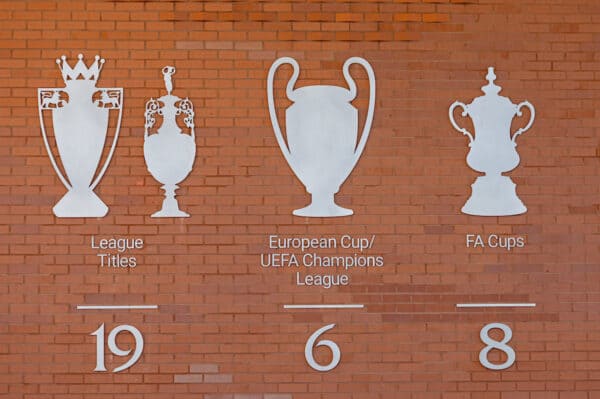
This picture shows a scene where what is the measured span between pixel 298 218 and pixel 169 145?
880mm

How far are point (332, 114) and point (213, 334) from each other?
1481 millimetres

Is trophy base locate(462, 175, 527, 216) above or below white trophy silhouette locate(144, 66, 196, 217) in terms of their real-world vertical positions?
below

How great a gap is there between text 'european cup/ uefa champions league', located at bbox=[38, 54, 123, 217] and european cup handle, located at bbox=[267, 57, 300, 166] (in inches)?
34.9

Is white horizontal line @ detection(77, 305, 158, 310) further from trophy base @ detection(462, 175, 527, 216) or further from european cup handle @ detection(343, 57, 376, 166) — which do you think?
trophy base @ detection(462, 175, 527, 216)

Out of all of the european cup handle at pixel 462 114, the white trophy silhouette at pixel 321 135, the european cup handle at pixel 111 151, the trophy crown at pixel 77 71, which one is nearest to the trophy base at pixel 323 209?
the white trophy silhouette at pixel 321 135

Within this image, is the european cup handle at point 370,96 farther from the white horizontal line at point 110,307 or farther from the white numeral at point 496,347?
the white horizontal line at point 110,307

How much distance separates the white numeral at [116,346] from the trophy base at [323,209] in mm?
1178

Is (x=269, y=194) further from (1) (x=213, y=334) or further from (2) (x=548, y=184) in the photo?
(2) (x=548, y=184)

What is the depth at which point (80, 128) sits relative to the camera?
5.49 meters

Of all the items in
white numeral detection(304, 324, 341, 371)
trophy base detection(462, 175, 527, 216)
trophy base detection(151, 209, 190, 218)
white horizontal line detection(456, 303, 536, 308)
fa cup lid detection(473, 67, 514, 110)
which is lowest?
white numeral detection(304, 324, 341, 371)

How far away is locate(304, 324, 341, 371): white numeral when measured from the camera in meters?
5.46

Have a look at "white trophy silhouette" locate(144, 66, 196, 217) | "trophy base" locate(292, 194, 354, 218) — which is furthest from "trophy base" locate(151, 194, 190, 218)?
"trophy base" locate(292, 194, 354, 218)

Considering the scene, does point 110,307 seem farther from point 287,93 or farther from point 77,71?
point 287,93

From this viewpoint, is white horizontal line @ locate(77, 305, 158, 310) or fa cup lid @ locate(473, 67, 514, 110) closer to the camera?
white horizontal line @ locate(77, 305, 158, 310)
